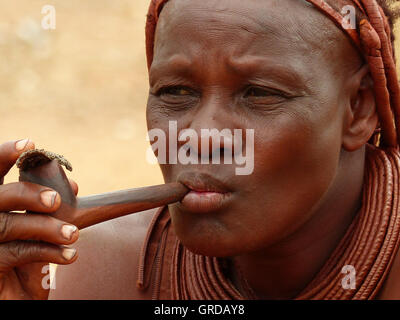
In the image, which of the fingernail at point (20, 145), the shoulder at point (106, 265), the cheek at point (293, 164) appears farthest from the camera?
the shoulder at point (106, 265)

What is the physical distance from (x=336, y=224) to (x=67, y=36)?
8.98m

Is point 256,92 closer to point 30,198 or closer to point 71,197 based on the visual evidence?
point 71,197

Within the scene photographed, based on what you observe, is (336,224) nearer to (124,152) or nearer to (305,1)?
(305,1)

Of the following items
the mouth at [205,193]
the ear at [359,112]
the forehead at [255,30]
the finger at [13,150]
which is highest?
the forehead at [255,30]

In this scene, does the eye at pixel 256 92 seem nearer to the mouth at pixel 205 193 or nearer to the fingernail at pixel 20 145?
the mouth at pixel 205 193

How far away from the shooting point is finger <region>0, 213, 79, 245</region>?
2186 mm

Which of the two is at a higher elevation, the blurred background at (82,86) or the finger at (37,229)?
the blurred background at (82,86)

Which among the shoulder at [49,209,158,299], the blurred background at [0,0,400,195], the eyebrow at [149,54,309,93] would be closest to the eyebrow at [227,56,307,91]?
the eyebrow at [149,54,309,93]

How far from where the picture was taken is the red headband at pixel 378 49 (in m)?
Answer: 2.64

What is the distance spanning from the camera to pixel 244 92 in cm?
254

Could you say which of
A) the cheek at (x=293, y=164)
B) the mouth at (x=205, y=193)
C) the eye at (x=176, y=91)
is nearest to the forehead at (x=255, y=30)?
the eye at (x=176, y=91)

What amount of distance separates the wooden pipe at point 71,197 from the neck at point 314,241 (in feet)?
2.30

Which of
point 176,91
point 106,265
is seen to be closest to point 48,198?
point 176,91
